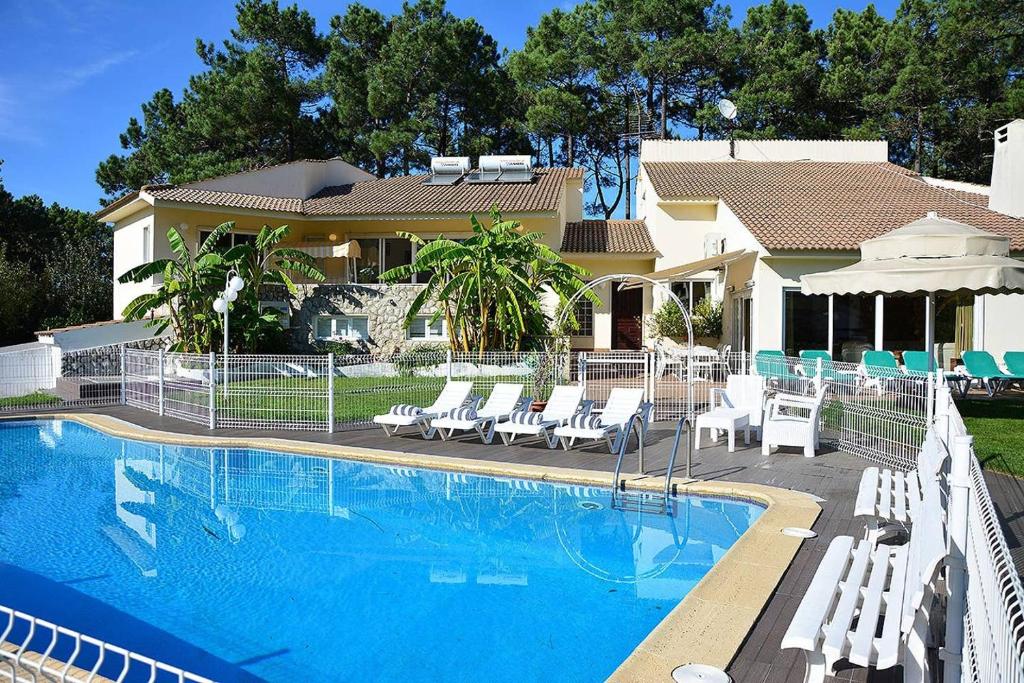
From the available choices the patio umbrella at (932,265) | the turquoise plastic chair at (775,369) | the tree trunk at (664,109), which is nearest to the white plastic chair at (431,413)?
the turquoise plastic chair at (775,369)

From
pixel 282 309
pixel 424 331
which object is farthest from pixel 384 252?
pixel 282 309

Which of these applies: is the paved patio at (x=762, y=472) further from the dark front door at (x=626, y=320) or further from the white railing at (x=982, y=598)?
the dark front door at (x=626, y=320)

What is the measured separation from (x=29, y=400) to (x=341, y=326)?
937 cm

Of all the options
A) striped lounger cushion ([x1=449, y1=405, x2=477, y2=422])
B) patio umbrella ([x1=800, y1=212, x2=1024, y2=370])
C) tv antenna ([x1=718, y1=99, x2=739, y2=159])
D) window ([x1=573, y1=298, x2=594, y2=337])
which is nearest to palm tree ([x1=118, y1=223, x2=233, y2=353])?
striped lounger cushion ([x1=449, y1=405, x2=477, y2=422])

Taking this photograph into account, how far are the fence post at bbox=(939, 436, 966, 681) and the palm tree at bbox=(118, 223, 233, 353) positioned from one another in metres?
21.7

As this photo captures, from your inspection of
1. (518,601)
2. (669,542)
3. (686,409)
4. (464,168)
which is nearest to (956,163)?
(464,168)

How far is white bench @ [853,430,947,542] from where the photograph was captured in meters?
6.23

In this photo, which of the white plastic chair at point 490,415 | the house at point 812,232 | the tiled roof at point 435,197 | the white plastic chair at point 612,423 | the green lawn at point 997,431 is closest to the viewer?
the green lawn at point 997,431

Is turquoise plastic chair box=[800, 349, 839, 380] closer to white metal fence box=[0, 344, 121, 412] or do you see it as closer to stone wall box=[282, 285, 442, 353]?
stone wall box=[282, 285, 442, 353]

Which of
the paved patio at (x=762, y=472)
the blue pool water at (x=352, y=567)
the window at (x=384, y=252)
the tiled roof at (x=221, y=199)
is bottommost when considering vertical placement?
the blue pool water at (x=352, y=567)

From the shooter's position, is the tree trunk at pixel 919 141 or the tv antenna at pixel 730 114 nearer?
the tv antenna at pixel 730 114

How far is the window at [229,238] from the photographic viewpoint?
27.4 metres

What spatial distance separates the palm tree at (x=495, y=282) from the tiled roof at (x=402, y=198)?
22.7 feet

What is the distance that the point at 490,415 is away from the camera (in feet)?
45.6
